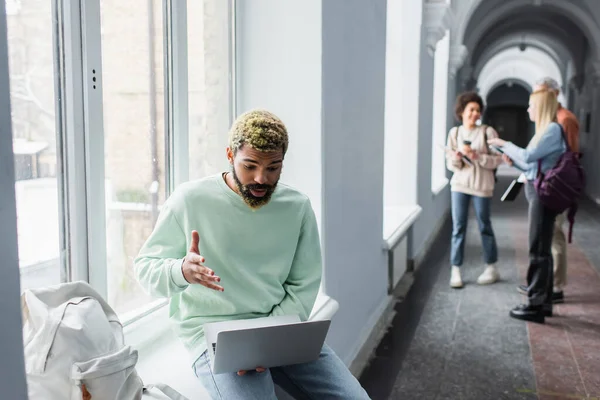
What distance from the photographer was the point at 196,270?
1672 millimetres

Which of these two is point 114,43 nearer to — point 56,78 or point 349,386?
point 56,78

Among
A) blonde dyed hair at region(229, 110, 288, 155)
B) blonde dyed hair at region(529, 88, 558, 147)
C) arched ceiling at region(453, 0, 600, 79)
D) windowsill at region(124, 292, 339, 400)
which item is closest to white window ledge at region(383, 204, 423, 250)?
blonde dyed hair at region(529, 88, 558, 147)

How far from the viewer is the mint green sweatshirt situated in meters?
1.88

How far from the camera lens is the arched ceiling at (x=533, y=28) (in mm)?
12234

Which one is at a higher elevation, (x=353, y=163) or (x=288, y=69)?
(x=288, y=69)

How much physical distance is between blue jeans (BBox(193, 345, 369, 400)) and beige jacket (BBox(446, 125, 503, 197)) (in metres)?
3.69

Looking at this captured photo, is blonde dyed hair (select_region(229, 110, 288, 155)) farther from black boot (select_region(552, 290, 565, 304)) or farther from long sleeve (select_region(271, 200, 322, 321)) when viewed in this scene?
black boot (select_region(552, 290, 565, 304))

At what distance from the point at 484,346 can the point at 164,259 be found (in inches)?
117

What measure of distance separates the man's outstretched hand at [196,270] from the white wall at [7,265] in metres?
0.56

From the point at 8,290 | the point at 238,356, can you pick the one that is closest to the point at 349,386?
the point at 238,356

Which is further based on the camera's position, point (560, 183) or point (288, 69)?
A: point (560, 183)

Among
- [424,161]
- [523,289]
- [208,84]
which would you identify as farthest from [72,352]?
[424,161]

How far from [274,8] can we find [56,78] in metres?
1.26

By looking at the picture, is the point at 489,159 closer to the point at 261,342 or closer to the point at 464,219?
the point at 464,219
